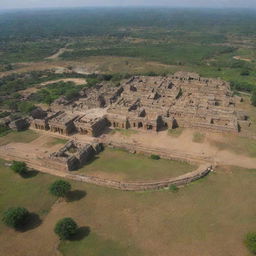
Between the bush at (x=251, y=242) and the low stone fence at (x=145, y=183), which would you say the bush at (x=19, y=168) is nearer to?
the low stone fence at (x=145, y=183)

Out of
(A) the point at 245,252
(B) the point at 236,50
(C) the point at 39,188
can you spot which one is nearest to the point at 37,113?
(C) the point at 39,188

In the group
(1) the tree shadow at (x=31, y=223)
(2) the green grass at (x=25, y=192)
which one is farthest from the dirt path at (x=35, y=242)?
(2) the green grass at (x=25, y=192)

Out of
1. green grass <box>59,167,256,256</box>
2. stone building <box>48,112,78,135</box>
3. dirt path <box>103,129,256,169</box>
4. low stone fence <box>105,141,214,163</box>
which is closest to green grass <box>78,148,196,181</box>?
low stone fence <box>105,141,214,163</box>

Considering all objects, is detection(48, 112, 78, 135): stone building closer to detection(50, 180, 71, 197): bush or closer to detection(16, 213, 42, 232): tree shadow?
detection(50, 180, 71, 197): bush

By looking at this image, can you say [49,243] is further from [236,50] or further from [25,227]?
[236,50]

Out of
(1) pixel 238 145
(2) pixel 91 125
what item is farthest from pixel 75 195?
(1) pixel 238 145
